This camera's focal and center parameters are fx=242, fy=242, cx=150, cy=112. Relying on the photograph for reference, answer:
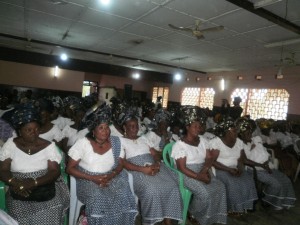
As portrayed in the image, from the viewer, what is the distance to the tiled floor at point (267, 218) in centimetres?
351

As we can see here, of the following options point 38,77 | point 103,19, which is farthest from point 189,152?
point 38,77

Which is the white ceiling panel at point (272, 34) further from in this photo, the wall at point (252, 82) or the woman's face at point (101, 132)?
the woman's face at point (101, 132)

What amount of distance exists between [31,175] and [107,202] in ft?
2.62

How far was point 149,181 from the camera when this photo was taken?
2939mm

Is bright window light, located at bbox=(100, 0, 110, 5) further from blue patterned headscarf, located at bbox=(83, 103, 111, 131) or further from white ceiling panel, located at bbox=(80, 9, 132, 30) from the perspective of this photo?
blue patterned headscarf, located at bbox=(83, 103, 111, 131)

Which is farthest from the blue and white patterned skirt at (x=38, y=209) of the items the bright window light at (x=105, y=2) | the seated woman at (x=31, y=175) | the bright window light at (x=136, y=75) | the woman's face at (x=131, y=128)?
the bright window light at (x=136, y=75)

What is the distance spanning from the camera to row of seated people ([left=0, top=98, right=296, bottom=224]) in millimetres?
2324

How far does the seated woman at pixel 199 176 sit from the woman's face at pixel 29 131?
1706mm

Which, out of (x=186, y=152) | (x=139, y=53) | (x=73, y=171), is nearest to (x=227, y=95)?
(x=139, y=53)

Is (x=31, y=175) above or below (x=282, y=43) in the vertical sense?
below

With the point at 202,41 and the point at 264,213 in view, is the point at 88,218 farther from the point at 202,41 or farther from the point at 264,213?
the point at 202,41

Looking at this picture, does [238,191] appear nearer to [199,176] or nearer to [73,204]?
[199,176]

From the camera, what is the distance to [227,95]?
11.8 meters

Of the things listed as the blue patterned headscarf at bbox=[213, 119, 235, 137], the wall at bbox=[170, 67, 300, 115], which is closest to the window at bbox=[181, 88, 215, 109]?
the wall at bbox=[170, 67, 300, 115]
